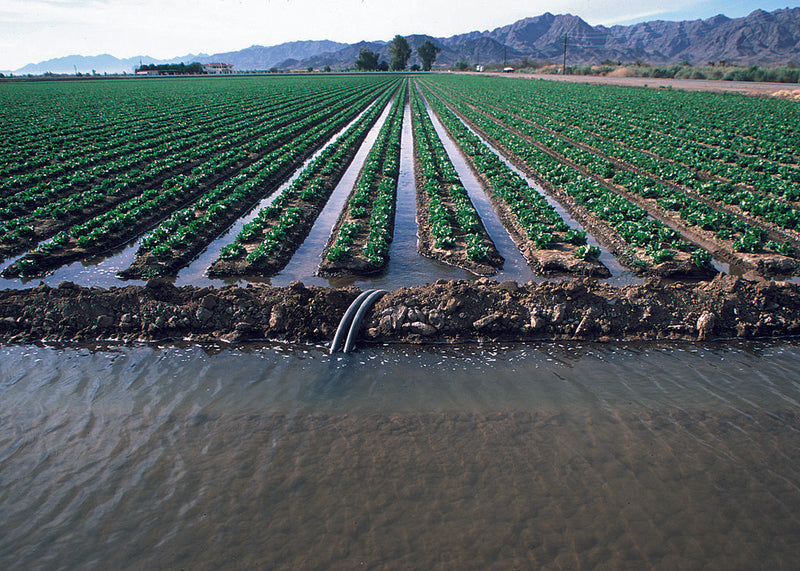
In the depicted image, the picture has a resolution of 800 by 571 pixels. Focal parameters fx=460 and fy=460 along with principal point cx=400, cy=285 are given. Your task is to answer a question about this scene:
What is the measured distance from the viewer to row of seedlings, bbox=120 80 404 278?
1212 centimetres

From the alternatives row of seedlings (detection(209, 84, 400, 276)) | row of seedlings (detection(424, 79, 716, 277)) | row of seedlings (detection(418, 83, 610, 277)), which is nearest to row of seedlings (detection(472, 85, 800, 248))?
row of seedlings (detection(424, 79, 716, 277))

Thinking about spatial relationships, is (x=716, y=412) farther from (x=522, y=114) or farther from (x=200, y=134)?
(x=522, y=114)

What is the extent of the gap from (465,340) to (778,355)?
5.50 m

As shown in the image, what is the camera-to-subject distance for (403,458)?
235 inches

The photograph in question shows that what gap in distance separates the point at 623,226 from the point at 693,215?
9.15 ft

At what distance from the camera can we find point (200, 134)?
3144 centimetres

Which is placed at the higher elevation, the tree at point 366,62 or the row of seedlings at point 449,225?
the tree at point 366,62

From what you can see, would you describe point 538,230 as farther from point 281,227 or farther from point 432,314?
point 281,227

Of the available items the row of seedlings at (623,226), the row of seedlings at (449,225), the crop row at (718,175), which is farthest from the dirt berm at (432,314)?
the crop row at (718,175)

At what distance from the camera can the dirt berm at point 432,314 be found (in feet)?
28.9

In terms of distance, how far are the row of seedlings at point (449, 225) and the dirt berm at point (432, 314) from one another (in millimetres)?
2780

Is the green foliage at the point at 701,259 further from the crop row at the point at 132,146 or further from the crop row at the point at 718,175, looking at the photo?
the crop row at the point at 132,146

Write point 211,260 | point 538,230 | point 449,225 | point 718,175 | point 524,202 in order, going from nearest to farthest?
point 211,260 → point 538,230 → point 449,225 → point 524,202 → point 718,175

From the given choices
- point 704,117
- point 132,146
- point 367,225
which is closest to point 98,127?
point 132,146
